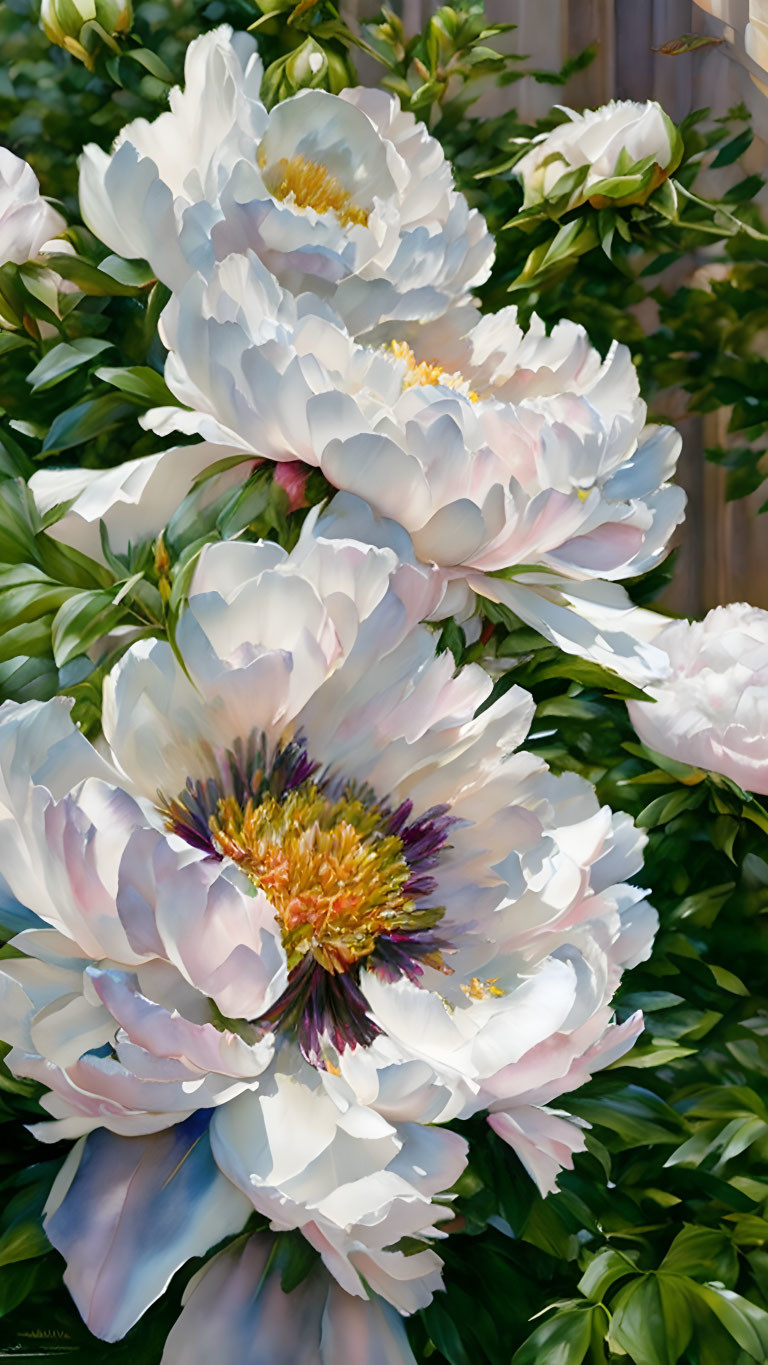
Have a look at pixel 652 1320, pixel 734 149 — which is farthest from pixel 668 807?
pixel 734 149

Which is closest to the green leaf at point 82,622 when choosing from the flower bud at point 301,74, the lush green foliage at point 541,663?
the lush green foliage at point 541,663

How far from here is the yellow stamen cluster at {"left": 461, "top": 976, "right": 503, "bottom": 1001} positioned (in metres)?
0.27

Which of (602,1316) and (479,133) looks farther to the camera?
(479,133)

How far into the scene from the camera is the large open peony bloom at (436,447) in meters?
0.27

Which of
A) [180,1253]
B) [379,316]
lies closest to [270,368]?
[379,316]

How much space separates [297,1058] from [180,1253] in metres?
0.04

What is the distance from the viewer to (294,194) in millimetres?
355

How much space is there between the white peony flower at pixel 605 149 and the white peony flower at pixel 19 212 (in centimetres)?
17

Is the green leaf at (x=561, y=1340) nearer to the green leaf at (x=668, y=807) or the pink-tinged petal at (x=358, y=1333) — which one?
the pink-tinged petal at (x=358, y=1333)

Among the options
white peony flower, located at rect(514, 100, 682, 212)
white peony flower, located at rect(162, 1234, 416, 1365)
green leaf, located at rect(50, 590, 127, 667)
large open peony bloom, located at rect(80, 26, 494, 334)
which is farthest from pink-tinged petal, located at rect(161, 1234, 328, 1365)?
white peony flower, located at rect(514, 100, 682, 212)

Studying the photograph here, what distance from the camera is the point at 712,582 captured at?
0.41 metres

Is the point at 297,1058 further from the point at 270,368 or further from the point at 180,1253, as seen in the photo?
the point at 270,368

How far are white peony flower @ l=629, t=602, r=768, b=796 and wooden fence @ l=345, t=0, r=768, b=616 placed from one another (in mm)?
83

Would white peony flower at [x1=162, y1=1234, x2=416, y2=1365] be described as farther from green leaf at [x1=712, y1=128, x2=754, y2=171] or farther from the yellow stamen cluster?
green leaf at [x1=712, y1=128, x2=754, y2=171]
